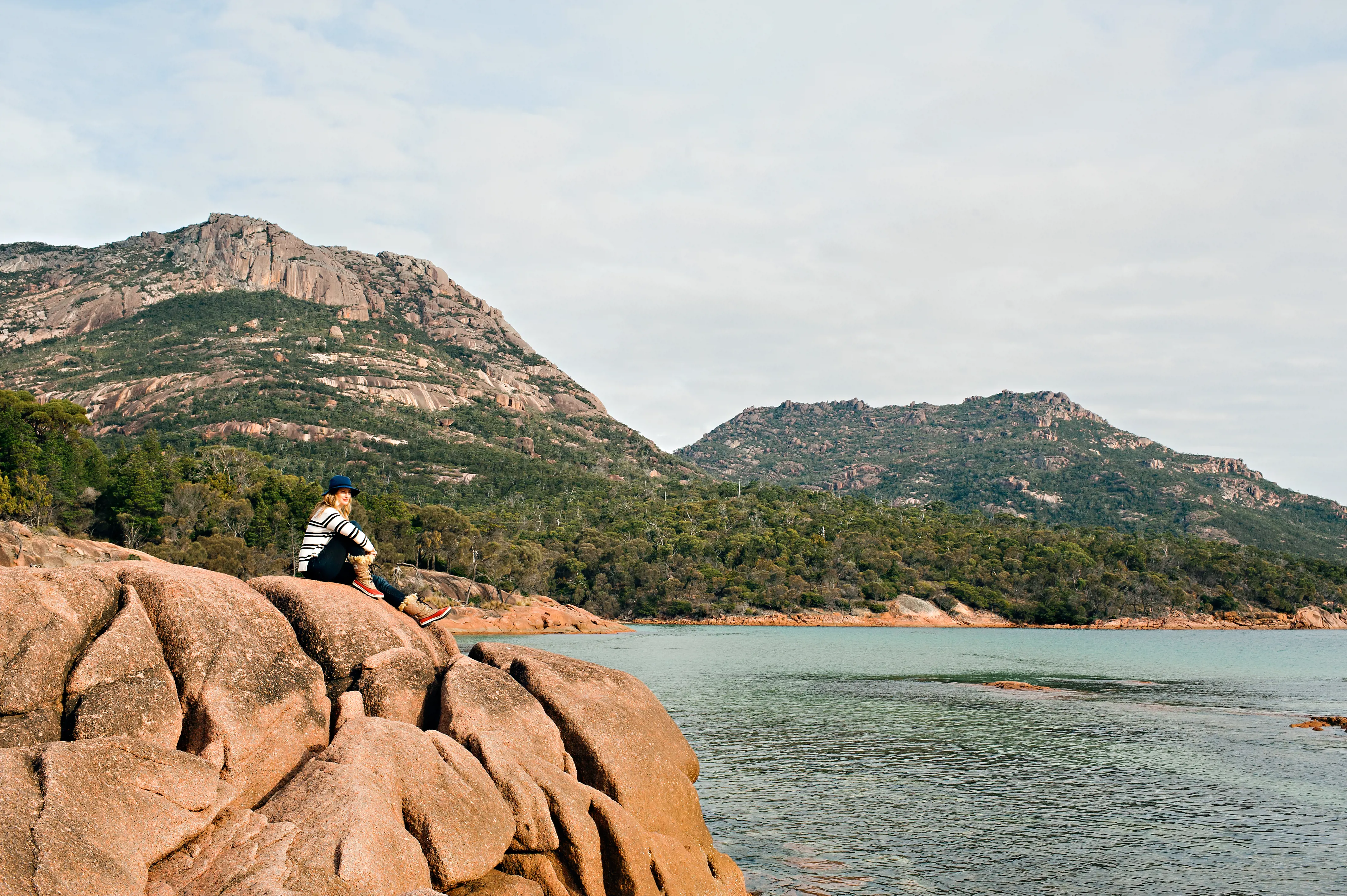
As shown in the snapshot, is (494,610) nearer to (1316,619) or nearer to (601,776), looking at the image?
(601,776)

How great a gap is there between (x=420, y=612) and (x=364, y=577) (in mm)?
1122

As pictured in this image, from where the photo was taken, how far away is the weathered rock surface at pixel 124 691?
8.88m

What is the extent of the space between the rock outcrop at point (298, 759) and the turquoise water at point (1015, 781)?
15.4 ft

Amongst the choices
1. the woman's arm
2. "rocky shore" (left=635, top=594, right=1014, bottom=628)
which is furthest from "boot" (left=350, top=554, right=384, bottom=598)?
"rocky shore" (left=635, top=594, right=1014, bottom=628)

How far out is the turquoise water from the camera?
625 inches

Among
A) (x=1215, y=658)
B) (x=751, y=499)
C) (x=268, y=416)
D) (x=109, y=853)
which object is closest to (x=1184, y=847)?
(x=109, y=853)

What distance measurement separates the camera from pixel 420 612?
1309 centimetres

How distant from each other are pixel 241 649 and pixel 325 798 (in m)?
2.57

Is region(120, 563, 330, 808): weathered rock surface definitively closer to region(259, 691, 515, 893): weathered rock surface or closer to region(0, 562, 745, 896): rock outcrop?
region(0, 562, 745, 896): rock outcrop

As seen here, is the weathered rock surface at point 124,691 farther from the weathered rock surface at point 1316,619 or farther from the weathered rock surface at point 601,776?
the weathered rock surface at point 1316,619

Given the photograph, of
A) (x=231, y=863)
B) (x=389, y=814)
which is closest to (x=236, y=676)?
(x=231, y=863)

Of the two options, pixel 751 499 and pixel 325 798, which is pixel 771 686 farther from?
pixel 751 499

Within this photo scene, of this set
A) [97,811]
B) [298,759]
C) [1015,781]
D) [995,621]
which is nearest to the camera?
[97,811]

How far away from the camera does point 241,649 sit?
10281mm
